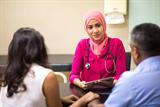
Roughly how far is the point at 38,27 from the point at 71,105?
220cm

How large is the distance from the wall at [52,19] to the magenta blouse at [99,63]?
123cm

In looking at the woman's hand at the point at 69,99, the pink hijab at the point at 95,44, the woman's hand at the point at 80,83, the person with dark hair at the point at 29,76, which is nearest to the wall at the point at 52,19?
the pink hijab at the point at 95,44

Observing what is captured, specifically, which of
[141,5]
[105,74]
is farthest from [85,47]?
[141,5]

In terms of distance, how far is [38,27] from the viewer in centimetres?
378

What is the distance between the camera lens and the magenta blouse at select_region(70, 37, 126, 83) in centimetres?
246

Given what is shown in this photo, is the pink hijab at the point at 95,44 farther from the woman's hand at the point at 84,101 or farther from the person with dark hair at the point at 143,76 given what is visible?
the person with dark hair at the point at 143,76

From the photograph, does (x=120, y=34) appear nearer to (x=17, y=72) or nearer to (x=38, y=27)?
(x=38, y=27)

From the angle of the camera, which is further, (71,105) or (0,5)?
(0,5)

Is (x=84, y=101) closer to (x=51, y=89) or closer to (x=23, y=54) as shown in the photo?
(x=51, y=89)

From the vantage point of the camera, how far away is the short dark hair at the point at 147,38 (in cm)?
135

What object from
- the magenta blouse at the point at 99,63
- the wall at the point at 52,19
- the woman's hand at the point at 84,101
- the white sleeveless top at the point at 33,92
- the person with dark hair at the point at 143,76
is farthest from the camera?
the wall at the point at 52,19

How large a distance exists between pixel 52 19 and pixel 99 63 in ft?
4.84

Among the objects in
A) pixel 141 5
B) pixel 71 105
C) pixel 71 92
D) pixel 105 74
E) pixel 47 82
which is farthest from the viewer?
pixel 141 5

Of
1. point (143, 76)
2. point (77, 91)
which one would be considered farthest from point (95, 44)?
point (143, 76)
